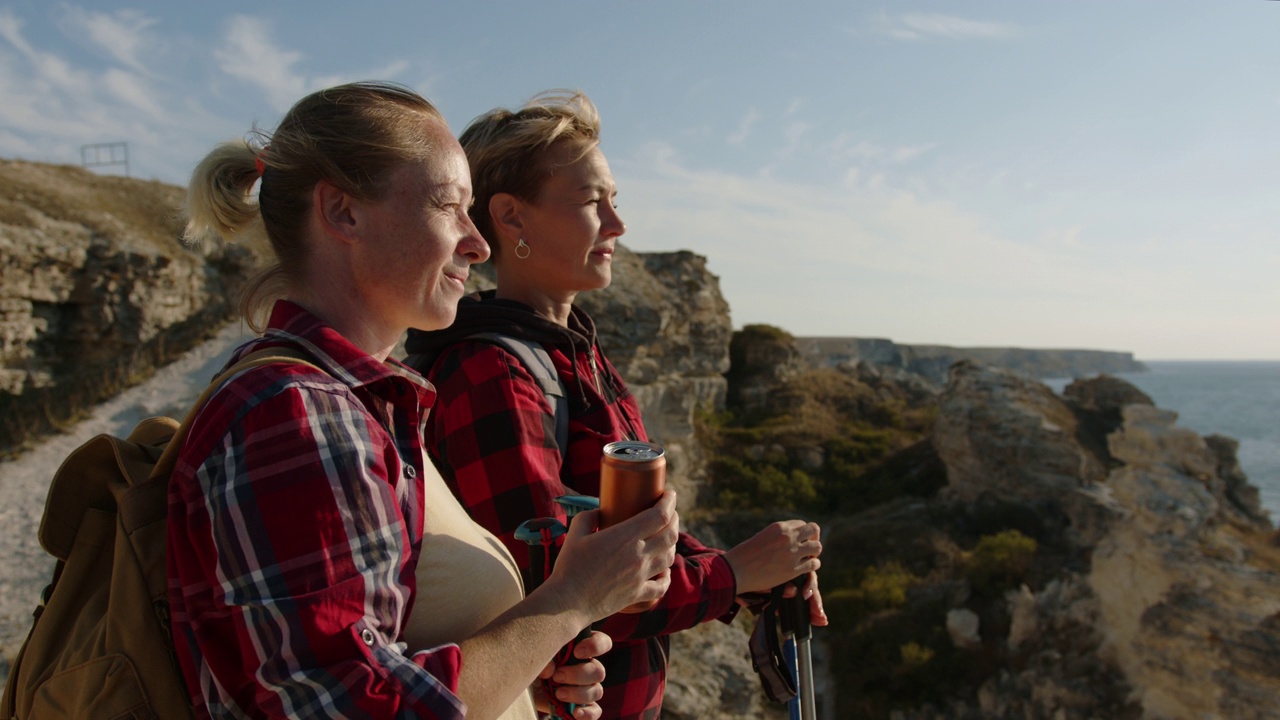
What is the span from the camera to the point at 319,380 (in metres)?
1.16

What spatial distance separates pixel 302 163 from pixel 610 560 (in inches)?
35.3

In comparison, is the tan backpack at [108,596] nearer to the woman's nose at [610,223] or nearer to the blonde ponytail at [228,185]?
the blonde ponytail at [228,185]

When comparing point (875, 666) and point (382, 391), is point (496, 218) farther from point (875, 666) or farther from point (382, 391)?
point (875, 666)

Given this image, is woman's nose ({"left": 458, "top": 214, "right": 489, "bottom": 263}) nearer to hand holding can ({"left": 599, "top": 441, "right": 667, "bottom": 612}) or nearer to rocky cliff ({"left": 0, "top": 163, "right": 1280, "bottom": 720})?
hand holding can ({"left": 599, "top": 441, "right": 667, "bottom": 612})

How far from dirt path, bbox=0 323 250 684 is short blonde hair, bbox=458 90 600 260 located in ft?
17.6

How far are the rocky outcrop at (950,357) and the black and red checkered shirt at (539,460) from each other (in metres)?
18.2

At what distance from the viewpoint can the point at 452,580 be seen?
4.26ft

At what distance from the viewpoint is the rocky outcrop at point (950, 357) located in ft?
162

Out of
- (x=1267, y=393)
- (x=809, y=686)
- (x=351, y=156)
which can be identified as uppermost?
(x=351, y=156)

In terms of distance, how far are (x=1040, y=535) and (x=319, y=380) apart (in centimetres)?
1601

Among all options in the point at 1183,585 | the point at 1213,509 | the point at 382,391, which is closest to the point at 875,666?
the point at 1183,585

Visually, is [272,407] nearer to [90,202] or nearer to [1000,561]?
[1000,561]

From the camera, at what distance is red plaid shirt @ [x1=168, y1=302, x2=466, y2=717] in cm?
Answer: 100

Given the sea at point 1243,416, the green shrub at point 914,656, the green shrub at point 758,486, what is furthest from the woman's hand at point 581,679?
the sea at point 1243,416
